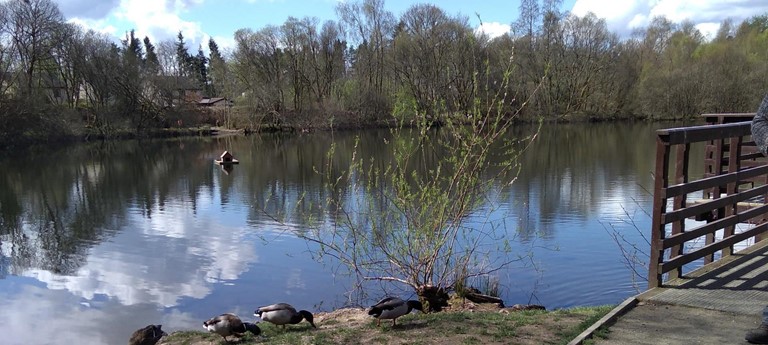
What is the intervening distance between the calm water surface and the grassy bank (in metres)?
2.90

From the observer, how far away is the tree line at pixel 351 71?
166ft

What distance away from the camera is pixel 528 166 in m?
25.2

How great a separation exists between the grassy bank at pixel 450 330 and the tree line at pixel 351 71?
42.2m

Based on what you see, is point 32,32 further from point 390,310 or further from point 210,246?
point 390,310

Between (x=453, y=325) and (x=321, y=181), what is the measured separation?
716 inches

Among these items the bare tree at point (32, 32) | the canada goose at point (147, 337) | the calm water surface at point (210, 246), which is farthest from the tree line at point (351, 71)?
the canada goose at point (147, 337)

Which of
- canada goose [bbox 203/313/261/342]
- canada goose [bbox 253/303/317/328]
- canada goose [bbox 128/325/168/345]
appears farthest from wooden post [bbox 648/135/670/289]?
canada goose [bbox 128/325/168/345]

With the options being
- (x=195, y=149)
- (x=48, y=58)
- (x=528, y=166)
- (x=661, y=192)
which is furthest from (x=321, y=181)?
(x=48, y=58)

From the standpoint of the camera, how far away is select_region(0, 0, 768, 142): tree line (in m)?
50.5

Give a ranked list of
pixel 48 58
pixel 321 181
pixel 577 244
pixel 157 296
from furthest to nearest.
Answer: pixel 48 58 < pixel 321 181 < pixel 577 244 < pixel 157 296

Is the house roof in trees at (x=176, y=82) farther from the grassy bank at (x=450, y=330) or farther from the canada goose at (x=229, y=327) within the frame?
the grassy bank at (x=450, y=330)

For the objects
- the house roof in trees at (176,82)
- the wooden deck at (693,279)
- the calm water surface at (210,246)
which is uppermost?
the house roof in trees at (176,82)

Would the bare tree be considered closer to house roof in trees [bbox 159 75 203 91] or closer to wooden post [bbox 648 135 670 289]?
house roof in trees [bbox 159 75 203 91]

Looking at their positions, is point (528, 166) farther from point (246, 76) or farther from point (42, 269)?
point (246, 76)
